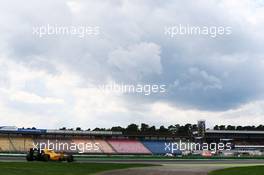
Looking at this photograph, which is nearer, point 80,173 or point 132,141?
point 80,173

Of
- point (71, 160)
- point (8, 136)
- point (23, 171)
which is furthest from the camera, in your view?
point (8, 136)

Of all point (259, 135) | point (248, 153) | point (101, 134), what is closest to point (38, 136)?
point (101, 134)

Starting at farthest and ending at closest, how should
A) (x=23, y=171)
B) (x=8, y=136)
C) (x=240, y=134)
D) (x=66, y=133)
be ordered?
1. (x=240, y=134)
2. (x=66, y=133)
3. (x=8, y=136)
4. (x=23, y=171)

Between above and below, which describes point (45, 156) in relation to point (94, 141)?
below

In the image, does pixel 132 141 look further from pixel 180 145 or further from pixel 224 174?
pixel 224 174

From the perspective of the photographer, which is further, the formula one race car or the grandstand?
the grandstand

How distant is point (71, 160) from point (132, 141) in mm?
83174

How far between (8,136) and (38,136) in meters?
8.12

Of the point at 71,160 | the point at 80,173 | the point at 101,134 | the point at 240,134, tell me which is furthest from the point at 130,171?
the point at 240,134

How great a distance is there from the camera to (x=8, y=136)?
139 m

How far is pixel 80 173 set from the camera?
43.5 metres

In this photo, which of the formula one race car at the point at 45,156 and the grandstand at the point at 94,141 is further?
the grandstand at the point at 94,141

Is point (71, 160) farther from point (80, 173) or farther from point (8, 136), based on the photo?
point (8, 136)

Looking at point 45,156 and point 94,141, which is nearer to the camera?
point 45,156
